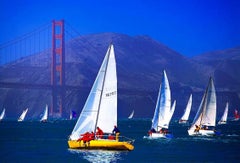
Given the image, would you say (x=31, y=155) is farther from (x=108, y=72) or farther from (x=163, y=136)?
(x=163, y=136)

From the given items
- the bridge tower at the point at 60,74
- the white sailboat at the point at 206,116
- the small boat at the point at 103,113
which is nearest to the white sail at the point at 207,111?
the white sailboat at the point at 206,116

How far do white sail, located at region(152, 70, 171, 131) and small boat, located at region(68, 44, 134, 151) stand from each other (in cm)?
1580

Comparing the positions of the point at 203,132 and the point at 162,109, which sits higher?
the point at 162,109

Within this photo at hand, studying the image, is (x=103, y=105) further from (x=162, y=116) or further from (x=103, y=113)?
(x=162, y=116)

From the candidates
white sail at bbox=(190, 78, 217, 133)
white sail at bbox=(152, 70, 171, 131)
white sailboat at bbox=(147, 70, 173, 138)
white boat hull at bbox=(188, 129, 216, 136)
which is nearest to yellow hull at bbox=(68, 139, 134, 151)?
white sailboat at bbox=(147, 70, 173, 138)

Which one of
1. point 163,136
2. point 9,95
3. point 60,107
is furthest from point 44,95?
point 163,136

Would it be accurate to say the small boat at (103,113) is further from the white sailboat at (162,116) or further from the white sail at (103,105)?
the white sailboat at (162,116)

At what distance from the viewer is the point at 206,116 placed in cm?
5272

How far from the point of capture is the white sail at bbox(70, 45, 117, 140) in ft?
104

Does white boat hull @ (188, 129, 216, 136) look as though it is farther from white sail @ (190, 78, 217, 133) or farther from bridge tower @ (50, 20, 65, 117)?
bridge tower @ (50, 20, 65, 117)

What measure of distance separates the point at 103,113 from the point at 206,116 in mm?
22566

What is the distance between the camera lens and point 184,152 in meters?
35.3

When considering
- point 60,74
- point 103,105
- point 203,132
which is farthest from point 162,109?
point 60,74

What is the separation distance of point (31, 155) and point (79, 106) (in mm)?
114950
